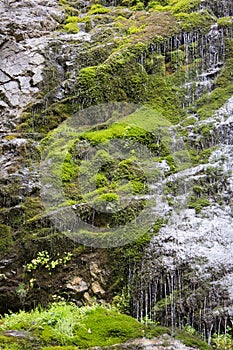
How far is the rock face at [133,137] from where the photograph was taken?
7484 millimetres

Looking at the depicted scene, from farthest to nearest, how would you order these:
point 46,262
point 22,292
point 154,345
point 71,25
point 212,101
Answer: point 71,25, point 212,101, point 46,262, point 22,292, point 154,345

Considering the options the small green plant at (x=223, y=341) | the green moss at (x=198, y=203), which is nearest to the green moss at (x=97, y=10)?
the green moss at (x=198, y=203)

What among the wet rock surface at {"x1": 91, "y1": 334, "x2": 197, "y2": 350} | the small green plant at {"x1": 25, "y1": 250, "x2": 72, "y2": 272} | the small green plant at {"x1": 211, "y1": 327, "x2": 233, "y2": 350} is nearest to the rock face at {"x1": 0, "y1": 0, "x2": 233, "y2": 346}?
the small green plant at {"x1": 25, "y1": 250, "x2": 72, "y2": 272}

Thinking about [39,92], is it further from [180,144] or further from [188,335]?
[188,335]

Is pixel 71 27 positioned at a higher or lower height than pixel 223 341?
higher

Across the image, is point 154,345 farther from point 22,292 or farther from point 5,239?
point 5,239

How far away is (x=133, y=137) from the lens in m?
9.70

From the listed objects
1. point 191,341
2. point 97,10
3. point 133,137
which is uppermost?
point 97,10

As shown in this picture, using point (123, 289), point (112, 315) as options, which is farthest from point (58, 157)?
point (112, 315)

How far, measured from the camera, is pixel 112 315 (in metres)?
6.53

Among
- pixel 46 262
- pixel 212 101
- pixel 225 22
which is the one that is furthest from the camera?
pixel 225 22

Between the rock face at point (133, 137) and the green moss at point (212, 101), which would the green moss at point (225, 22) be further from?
the green moss at point (212, 101)

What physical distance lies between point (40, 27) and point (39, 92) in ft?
11.1

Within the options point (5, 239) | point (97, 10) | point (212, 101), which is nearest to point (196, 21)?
point (212, 101)
